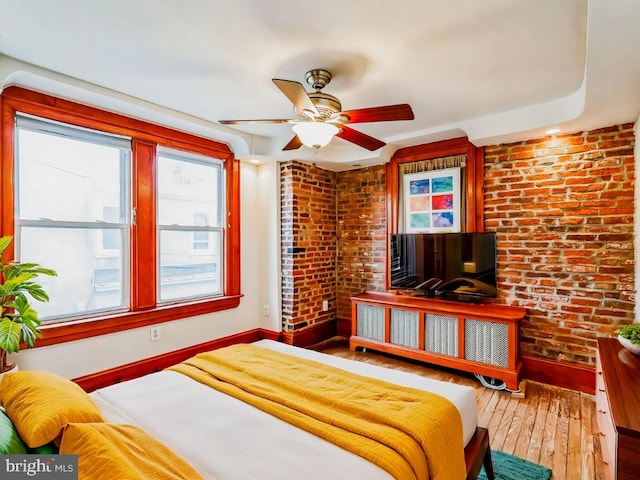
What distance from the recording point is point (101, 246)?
9.54 ft

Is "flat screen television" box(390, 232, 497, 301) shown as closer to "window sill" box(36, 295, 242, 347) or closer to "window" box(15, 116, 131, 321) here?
"window sill" box(36, 295, 242, 347)

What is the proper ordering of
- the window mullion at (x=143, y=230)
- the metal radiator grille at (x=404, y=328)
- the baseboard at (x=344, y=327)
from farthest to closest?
the baseboard at (x=344, y=327), the metal radiator grille at (x=404, y=328), the window mullion at (x=143, y=230)

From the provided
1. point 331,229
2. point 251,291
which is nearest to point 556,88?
point 331,229

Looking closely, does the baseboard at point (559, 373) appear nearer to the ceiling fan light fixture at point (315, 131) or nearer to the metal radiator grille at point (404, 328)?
the metal radiator grille at point (404, 328)

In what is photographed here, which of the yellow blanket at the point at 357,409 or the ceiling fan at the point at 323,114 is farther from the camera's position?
the ceiling fan at the point at 323,114

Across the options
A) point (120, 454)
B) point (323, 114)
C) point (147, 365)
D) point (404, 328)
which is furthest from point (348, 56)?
point (147, 365)

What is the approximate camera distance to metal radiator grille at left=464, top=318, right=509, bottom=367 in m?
2.97

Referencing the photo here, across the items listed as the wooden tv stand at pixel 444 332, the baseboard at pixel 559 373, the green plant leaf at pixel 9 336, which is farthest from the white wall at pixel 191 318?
the baseboard at pixel 559 373

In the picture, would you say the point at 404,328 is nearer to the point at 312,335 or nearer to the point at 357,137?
the point at 312,335

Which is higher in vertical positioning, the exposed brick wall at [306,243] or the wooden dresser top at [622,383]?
Result: the exposed brick wall at [306,243]

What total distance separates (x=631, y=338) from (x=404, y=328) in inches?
73.9

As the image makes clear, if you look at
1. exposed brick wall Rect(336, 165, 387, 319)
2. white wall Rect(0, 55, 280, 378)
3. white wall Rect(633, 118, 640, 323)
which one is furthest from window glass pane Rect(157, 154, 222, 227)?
white wall Rect(633, 118, 640, 323)

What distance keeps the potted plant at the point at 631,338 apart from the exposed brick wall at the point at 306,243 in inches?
114

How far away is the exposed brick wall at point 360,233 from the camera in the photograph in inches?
167
